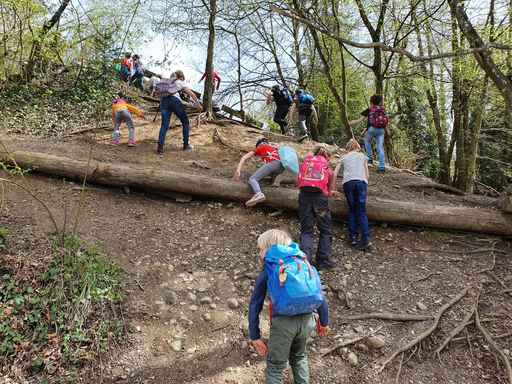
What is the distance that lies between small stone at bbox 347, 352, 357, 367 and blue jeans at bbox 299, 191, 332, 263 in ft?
4.59

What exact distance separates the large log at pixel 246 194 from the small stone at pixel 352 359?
2570 millimetres

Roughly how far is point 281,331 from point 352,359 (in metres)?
1.31

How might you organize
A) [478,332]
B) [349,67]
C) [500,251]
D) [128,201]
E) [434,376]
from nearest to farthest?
[434,376] → [478,332] → [500,251] → [128,201] → [349,67]

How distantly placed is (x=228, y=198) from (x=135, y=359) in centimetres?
312

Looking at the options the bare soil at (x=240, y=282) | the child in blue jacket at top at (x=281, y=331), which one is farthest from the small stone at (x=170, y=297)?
the child in blue jacket at top at (x=281, y=331)

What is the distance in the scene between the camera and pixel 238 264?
439cm

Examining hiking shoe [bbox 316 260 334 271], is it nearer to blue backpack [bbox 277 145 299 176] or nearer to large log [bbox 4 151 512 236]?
large log [bbox 4 151 512 236]

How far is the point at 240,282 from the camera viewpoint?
161 inches

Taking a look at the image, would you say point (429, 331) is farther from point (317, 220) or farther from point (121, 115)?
point (121, 115)

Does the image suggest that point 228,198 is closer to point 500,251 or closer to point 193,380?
point 193,380

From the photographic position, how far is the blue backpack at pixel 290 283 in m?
2.19

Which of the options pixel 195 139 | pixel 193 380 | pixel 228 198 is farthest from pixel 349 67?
pixel 193 380

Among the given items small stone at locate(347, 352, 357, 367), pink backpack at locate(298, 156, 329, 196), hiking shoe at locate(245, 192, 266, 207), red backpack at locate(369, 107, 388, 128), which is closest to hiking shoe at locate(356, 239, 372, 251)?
pink backpack at locate(298, 156, 329, 196)

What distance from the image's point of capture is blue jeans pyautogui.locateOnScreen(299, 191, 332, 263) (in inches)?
174
